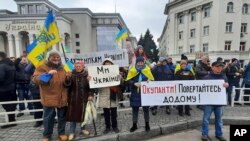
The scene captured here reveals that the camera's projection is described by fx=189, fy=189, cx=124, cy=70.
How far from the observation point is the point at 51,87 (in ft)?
13.8

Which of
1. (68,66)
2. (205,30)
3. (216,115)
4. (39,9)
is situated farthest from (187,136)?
(39,9)

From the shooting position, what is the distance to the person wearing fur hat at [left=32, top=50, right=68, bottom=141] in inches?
161

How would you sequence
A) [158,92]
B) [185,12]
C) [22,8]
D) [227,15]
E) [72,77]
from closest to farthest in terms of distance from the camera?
[72,77] → [158,92] → [227,15] → [185,12] → [22,8]

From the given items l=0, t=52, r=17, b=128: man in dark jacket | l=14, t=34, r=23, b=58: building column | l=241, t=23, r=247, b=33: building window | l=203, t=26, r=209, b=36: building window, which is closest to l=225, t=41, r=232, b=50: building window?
l=241, t=23, r=247, b=33: building window

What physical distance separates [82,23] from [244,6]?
1908 inches

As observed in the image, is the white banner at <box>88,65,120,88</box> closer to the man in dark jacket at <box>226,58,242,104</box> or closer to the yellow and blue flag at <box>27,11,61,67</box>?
the yellow and blue flag at <box>27,11,61,67</box>

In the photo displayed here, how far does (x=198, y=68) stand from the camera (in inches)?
255

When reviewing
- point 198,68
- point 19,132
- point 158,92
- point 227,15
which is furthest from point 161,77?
point 227,15

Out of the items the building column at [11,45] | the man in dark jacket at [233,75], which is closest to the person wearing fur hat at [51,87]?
the man in dark jacket at [233,75]

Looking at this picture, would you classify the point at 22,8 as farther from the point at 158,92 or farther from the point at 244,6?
the point at 158,92

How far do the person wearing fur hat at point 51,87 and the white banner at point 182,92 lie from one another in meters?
1.98

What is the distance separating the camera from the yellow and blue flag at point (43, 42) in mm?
4676

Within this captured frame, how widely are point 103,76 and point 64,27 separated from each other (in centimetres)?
5602

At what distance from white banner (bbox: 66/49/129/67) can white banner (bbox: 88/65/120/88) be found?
176cm
